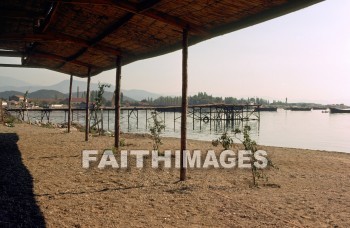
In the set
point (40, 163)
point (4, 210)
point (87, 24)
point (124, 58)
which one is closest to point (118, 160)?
point (40, 163)

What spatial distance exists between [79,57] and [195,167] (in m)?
7.19

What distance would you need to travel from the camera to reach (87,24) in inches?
328

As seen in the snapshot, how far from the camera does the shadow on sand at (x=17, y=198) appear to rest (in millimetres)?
4688

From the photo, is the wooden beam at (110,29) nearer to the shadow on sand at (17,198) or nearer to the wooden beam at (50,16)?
the wooden beam at (50,16)

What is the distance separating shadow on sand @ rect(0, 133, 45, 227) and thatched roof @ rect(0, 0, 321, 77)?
13.3 ft

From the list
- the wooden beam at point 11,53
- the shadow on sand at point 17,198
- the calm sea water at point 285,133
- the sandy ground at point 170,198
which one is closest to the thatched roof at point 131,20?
the wooden beam at point 11,53

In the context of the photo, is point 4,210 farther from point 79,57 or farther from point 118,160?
point 79,57

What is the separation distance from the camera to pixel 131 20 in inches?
290

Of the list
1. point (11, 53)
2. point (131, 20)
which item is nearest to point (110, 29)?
point (131, 20)

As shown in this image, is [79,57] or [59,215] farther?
[79,57]

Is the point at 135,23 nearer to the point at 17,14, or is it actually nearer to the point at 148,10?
the point at 148,10

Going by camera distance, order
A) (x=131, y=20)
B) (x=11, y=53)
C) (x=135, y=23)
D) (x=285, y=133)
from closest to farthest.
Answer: (x=131, y=20), (x=135, y=23), (x=11, y=53), (x=285, y=133)

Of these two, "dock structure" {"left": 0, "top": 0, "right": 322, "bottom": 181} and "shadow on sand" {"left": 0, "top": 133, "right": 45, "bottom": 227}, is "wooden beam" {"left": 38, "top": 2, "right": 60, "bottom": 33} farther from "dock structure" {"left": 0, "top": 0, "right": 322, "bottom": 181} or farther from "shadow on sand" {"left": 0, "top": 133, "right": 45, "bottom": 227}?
"shadow on sand" {"left": 0, "top": 133, "right": 45, "bottom": 227}

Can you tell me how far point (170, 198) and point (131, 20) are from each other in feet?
14.6
